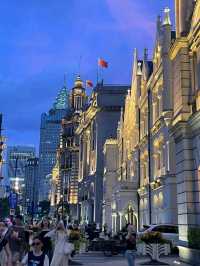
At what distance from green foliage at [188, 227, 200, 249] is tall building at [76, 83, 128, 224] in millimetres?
57339

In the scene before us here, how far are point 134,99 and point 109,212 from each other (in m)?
20.7

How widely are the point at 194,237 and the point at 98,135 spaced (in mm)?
62006

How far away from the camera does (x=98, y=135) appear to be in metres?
80.3

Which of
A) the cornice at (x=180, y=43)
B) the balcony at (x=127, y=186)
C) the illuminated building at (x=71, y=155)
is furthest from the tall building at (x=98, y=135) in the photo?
the cornice at (x=180, y=43)

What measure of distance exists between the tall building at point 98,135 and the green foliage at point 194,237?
5734cm

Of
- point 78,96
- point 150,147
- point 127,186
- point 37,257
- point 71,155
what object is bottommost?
point 37,257

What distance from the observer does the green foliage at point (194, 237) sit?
18.3 metres

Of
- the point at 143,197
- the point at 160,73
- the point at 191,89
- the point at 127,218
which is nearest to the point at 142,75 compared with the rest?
the point at 160,73

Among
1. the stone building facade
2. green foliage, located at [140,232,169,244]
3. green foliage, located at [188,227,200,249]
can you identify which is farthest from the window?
green foliage, located at [188,227,200,249]

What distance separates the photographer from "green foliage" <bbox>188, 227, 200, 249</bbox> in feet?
60.1

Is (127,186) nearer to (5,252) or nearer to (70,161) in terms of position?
(5,252)

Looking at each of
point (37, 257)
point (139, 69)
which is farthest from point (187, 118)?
point (139, 69)

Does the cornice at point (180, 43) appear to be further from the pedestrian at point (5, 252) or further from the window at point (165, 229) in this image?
the pedestrian at point (5, 252)

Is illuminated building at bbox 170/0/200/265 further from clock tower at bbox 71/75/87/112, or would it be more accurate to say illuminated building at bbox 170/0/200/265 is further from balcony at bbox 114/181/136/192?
clock tower at bbox 71/75/87/112
